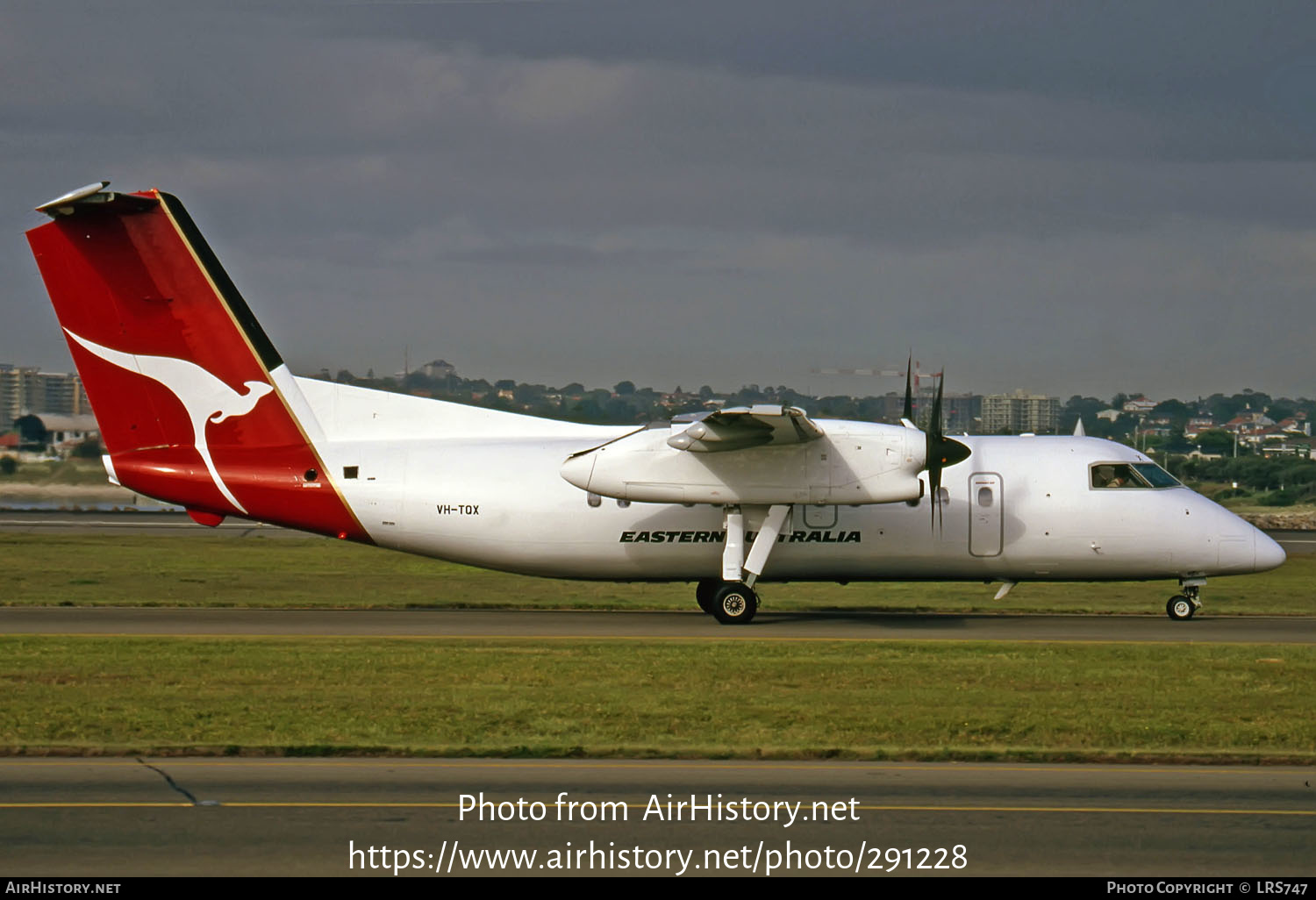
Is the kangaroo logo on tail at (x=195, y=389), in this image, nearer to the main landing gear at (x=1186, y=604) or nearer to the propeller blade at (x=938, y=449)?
the propeller blade at (x=938, y=449)

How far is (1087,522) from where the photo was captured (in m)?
23.3

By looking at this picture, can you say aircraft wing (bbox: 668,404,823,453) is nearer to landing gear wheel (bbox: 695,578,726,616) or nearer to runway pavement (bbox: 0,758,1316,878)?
landing gear wheel (bbox: 695,578,726,616)

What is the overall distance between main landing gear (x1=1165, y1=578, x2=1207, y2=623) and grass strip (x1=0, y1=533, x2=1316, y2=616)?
6.41 feet

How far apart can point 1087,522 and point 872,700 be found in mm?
9549

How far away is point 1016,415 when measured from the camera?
31641 millimetres

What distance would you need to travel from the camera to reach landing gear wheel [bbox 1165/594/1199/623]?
78.1ft

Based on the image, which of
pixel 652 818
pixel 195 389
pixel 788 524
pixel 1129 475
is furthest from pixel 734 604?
pixel 652 818

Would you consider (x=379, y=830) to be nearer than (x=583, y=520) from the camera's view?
Yes

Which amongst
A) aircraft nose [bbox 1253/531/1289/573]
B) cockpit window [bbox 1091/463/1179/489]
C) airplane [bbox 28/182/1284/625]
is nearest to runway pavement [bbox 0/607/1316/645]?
airplane [bbox 28/182/1284/625]

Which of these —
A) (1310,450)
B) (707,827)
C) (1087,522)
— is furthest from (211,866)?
(1310,450)

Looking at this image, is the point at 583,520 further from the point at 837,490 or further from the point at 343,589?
the point at 343,589

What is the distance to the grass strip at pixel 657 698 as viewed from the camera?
1263 cm

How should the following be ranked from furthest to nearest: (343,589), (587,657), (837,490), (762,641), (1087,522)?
1. (343,589)
2. (1087,522)
3. (837,490)
4. (762,641)
5. (587,657)

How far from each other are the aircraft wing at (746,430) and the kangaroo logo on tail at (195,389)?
7.55 metres
